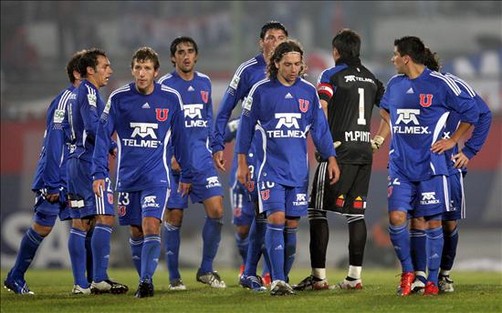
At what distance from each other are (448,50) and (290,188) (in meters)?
13.5

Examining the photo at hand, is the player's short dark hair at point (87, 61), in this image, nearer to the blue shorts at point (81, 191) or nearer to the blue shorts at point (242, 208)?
the blue shorts at point (81, 191)

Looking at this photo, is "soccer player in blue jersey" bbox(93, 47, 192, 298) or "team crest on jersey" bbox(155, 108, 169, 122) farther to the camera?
"team crest on jersey" bbox(155, 108, 169, 122)

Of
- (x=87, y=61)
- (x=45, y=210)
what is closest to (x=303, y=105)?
(x=87, y=61)

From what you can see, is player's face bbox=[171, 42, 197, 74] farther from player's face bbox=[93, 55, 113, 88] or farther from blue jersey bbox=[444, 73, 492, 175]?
blue jersey bbox=[444, 73, 492, 175]

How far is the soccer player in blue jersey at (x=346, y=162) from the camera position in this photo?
11766 millimetres

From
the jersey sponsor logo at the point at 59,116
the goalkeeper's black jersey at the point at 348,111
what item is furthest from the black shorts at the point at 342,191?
the jersey sponsor logo at the point at 59,116

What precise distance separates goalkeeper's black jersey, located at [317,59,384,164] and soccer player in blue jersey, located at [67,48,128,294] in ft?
6.64

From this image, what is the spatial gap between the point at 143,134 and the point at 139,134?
0.11ft

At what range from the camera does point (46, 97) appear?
2344 cm

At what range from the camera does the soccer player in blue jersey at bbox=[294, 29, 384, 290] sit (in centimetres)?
1177

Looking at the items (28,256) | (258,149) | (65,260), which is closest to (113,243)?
(65,260)

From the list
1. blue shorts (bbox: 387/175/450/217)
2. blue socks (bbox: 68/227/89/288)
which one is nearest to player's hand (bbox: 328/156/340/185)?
blue shorts (bbox: 387/175/450/217)

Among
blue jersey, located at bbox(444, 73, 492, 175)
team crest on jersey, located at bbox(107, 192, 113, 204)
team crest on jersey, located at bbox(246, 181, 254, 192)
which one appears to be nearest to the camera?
blue jersey, located at bbox(444, 73, 492, 175)

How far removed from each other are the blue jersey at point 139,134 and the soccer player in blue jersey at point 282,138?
2.17 ft
